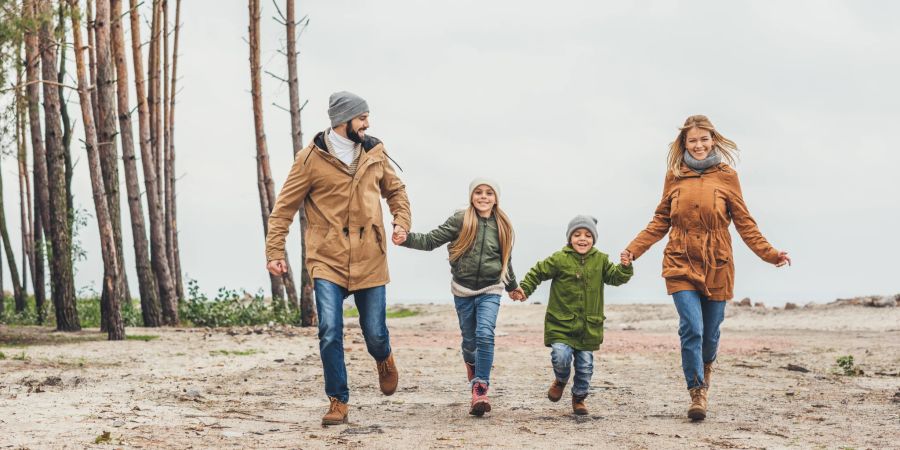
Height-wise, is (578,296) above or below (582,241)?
below

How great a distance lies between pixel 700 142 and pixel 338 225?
3.01m


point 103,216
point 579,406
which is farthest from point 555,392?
point 103,216

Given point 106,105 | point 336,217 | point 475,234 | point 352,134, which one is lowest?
point 475,234

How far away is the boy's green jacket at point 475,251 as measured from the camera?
8680 mm

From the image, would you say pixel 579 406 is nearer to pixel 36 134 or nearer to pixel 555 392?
pixel 555 392

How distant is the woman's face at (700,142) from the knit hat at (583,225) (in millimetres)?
1001

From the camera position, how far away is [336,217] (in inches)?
314

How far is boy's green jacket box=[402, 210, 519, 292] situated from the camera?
868 cm

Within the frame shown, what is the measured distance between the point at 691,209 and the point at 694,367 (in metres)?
1.27

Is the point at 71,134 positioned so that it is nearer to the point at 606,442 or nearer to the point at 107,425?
the point at 107,425

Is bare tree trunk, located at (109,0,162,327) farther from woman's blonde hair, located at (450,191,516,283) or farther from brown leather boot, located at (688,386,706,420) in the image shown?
brown leather boot, located at (688,386,706,420)

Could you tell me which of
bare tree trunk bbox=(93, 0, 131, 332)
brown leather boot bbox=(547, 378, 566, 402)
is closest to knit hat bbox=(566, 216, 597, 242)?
brown leather boot bbox=(547, 378, 566, 402)

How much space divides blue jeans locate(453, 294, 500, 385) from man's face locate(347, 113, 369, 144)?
5.52 feet

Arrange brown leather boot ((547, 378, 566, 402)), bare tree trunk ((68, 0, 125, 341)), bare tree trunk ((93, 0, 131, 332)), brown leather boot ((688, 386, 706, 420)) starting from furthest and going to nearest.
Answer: bare tree trunk ((93, 0, 131, 332)) < bare tree trunk ((68, 0, 125, 341)) < brown leather boot ((547, 378, 566, 402)) < brown leather boot ((688, 386, 706, 420))
